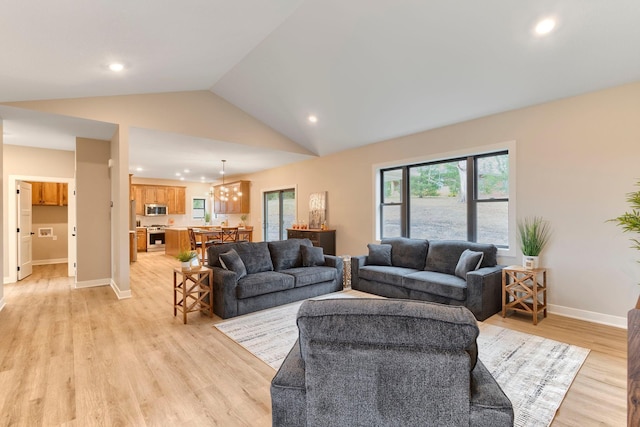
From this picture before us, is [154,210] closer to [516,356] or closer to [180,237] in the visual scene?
[180,237]

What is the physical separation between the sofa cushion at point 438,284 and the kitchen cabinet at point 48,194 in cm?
859

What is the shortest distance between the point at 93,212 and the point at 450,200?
6.35 m

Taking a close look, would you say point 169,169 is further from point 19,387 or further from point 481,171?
point 481,171

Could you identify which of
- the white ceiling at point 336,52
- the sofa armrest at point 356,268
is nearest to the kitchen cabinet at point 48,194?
the white ceiling at point 336,52

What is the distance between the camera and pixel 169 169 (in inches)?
353

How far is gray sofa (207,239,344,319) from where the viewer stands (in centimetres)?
379

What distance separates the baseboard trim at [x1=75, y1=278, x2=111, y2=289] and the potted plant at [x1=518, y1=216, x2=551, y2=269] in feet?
22.4

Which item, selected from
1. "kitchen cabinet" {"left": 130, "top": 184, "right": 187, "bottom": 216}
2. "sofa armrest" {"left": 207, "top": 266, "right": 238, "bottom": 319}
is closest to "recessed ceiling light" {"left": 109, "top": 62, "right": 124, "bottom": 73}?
"sofa armrest" {"left": 207, "top": 266, "right": 238, "bottom": 319}

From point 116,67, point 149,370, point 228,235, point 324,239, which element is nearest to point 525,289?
point 324,239

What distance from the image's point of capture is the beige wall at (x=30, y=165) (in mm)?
5727

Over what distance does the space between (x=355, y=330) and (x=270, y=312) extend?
9.85ft

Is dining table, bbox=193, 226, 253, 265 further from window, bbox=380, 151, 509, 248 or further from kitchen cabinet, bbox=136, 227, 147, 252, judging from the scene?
window, bbox=380, 151, 509, 248

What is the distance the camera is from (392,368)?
116 centimetres

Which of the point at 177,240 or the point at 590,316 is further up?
the point at 177,240
